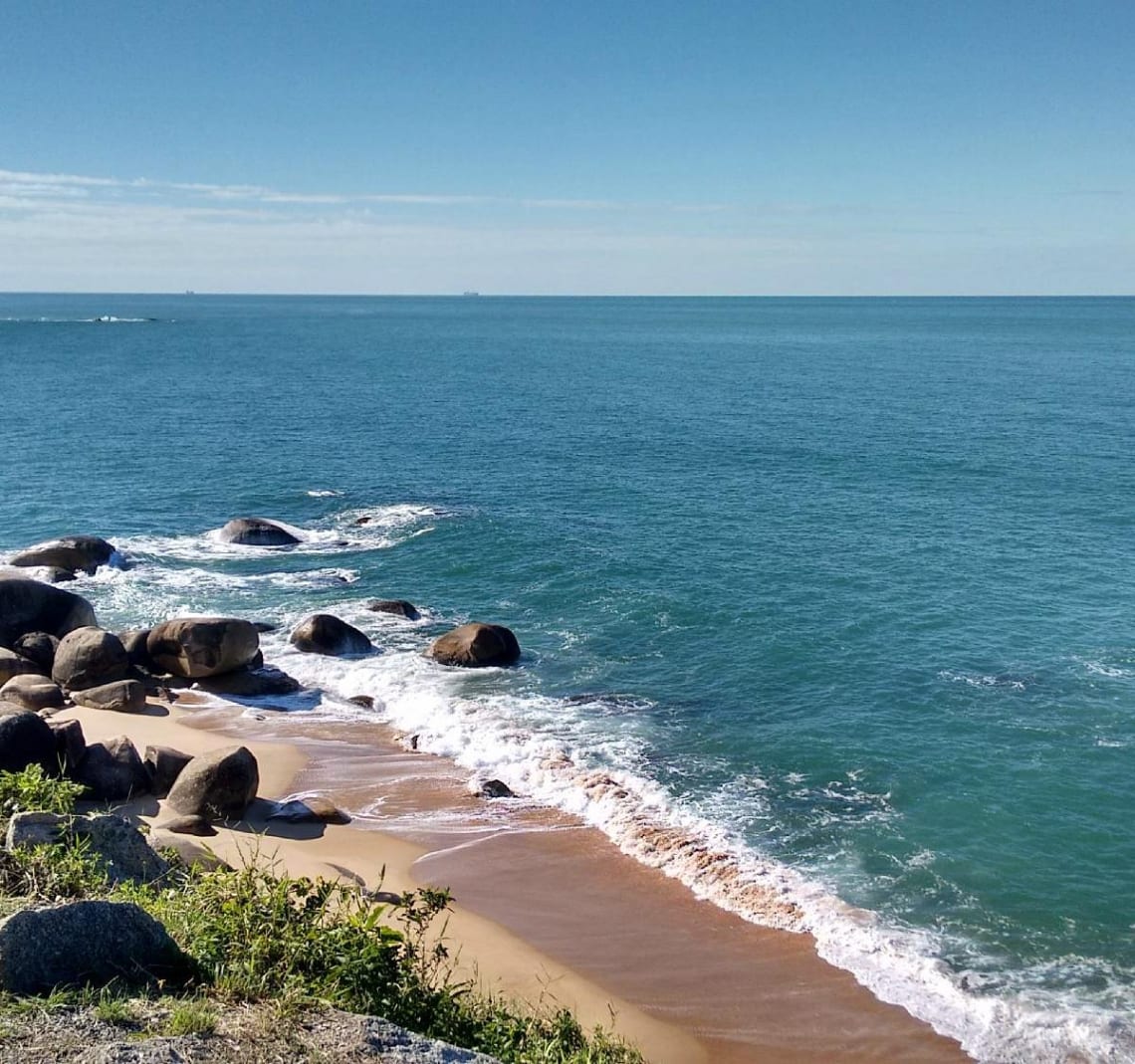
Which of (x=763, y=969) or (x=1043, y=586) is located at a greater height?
(x=1043, y=586)

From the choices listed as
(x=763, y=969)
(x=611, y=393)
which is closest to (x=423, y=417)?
(x=611, y=393)

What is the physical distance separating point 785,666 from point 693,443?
3923 centimetres

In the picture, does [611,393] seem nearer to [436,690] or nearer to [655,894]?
[436,690]

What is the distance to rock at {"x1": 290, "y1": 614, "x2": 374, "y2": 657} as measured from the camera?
38000 mm

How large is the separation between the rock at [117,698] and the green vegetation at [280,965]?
58.6 feet

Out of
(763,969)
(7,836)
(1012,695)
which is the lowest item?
(763,969)

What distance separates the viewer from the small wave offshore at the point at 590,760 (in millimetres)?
20125

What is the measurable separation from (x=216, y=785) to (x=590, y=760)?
1038cm

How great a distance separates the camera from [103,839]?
17.1 metres

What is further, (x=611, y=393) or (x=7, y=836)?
(x=611, y=393)

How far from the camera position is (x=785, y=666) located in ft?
116

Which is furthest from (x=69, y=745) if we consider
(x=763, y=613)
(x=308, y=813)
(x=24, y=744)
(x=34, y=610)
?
(x=763, y=613)

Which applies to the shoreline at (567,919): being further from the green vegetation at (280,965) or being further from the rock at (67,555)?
the rock at (67,555)

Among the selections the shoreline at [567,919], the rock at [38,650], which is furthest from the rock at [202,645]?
the shoreline at [567,919]
